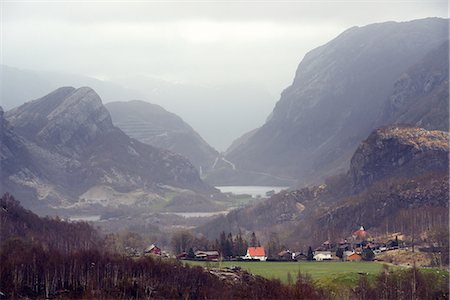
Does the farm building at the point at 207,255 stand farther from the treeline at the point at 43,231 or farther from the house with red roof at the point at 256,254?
the treeline at the point at 43,231

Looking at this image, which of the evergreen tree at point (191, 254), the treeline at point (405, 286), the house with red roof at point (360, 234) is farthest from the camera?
the house with red roof at point (360, 234)

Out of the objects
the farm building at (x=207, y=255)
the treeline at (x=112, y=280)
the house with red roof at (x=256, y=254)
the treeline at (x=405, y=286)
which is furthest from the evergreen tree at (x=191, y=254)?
the treeline at (x=405, y=286)

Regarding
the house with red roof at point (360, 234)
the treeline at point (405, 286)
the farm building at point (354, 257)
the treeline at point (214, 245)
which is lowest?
the treeline at point (405, 286)

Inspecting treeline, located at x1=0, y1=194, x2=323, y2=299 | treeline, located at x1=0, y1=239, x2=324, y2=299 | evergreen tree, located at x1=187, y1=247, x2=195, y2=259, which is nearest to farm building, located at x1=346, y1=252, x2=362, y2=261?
evergreen tree, located at x1=187, y1=247, x2=195, y2=259

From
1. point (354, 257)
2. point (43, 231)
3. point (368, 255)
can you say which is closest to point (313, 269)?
point (368, 255)

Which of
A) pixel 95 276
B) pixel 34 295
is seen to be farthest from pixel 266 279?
pixel 34 295

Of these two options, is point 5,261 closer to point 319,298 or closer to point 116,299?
point 116,299

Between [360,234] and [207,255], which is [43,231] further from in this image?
[360,234]

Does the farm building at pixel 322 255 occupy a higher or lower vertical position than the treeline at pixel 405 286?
higher
